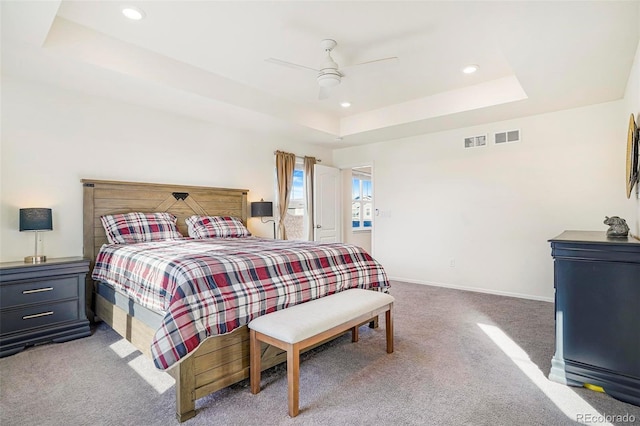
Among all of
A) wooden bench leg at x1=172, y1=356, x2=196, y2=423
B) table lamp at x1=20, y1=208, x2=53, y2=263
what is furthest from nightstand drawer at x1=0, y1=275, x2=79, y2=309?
wooden bench leg at x1=172, y1=356, x2=196, y2=423

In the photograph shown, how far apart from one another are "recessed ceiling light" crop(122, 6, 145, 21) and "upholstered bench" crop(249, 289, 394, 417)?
8.19 ft

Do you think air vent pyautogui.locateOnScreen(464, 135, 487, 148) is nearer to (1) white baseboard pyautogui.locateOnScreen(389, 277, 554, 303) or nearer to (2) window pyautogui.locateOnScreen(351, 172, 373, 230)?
(1) white baseboard pyautogui.locateOnScreen(389, 277, 554, 303)

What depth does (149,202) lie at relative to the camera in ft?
13.1

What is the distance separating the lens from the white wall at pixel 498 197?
155 inches

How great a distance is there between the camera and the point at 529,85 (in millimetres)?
3350

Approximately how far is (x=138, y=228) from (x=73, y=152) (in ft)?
3.43

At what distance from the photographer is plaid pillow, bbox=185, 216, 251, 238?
163 inches

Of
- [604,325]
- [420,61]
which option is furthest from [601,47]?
[604,325]

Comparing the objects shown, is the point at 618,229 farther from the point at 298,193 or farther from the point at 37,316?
the point at 37,316

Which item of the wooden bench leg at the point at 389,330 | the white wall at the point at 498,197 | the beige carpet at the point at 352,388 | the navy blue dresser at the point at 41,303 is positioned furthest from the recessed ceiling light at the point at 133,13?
the white wall at the point at 498,197

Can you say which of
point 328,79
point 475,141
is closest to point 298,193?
point 475,141

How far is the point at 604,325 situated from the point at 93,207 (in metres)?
4.59

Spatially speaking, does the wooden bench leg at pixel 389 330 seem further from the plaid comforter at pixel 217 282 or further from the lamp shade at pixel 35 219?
the lamp shade at pixel 35 219

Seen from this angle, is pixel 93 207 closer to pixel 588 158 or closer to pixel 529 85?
pixel 529 85
